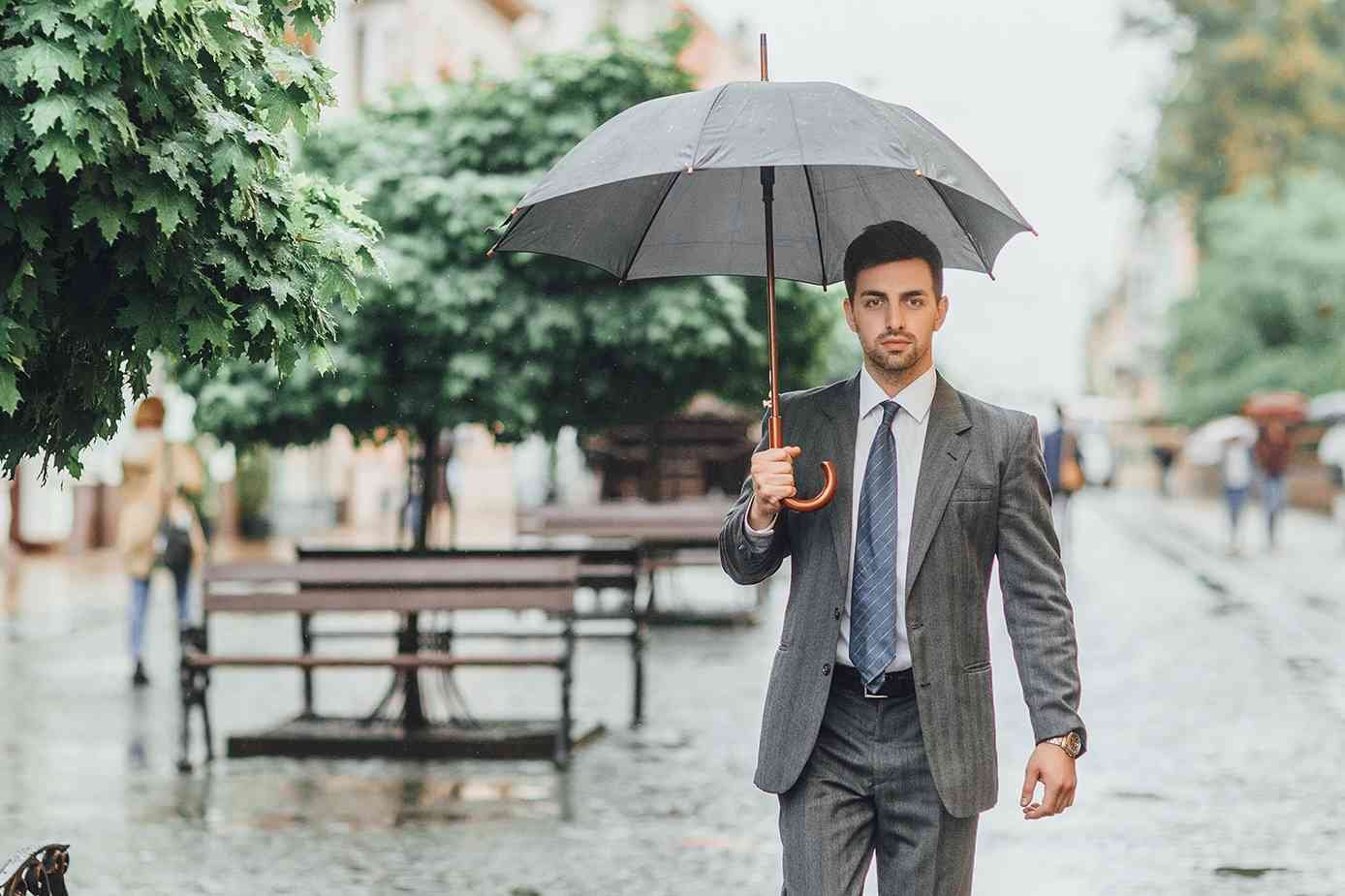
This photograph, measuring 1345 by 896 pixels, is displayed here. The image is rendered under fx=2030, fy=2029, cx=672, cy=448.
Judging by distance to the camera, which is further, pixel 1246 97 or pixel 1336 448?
pixel 1246 97

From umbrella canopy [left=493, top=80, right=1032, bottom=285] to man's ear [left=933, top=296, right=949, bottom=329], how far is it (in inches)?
10.8

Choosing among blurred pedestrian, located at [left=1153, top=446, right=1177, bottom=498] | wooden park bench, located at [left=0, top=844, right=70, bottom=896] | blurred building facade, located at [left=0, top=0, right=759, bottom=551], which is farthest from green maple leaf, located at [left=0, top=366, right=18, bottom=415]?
blurred pedestrian, located at [left=1153, top=446, right=1177, bottom=498]

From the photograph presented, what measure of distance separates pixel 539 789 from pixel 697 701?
131 inches

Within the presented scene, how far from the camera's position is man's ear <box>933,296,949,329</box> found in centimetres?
401

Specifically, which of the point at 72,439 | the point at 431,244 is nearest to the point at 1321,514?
the point at 431,244

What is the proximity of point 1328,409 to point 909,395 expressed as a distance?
3619cm

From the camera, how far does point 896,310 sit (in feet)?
12.9

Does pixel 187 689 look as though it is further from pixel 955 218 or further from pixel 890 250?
pixel 890 250

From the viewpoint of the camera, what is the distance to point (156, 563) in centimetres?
1392

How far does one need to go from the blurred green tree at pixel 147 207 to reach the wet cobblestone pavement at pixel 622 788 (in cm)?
304

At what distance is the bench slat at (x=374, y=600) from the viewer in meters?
9.80

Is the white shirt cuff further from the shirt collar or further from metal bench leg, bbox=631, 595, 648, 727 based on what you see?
metal bench leg, bbox=631, 595, 648, 727

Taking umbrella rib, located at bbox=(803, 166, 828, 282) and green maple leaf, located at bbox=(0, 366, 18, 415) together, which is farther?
umbrella rib, located at bbox=(803, 166, 828, 282)

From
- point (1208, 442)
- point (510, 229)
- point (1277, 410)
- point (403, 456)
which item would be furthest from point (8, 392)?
point (1208, 442)
